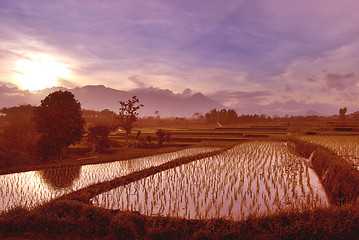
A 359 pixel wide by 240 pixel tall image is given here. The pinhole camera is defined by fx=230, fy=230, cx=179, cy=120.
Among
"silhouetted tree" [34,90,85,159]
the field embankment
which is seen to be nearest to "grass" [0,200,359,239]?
the field embankment

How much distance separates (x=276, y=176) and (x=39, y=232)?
9.90 m

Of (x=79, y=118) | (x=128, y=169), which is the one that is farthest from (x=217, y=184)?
(x=79, y=118)

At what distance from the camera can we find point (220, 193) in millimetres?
8852

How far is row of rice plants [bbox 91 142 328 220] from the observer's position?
23.8 ft

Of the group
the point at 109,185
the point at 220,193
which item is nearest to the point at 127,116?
the point at 109,185

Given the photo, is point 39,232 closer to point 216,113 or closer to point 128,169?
point 128,169

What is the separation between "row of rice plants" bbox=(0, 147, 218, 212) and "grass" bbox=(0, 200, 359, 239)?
1.20 metres

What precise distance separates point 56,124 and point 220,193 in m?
12.8

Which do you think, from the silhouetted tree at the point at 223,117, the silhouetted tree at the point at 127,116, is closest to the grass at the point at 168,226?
the silhouetted tree at the point at 127,116

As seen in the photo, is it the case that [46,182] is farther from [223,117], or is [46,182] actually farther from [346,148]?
[223,117]

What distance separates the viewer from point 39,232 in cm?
615

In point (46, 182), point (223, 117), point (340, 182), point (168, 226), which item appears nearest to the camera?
point (168, 226)

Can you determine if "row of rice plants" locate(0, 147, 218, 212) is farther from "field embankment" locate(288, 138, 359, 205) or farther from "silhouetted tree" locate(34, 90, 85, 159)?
"field embankment" locate(288, 138, 359, 205)

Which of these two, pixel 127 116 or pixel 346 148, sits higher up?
pixel 127 116
